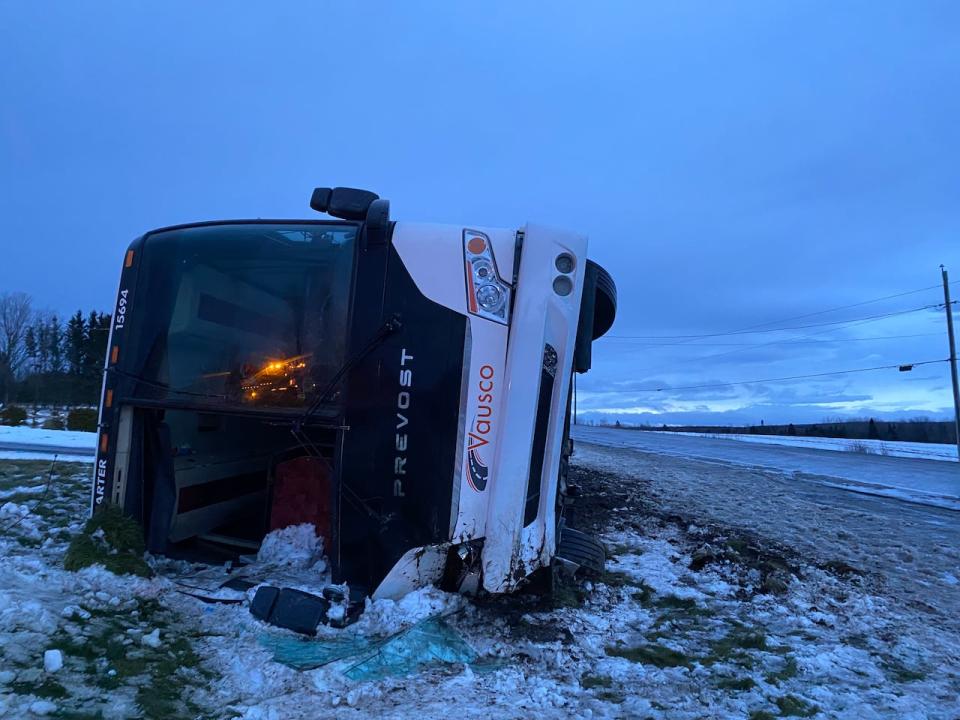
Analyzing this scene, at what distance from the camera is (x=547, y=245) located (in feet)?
12.0

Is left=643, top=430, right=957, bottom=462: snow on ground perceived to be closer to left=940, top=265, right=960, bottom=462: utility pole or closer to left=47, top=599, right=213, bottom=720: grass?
left=940, top=265, right=960, bottom=462: utility pole

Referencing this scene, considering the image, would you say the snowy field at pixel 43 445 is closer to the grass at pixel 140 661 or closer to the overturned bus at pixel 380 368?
the overturned bus at pixel 380 368

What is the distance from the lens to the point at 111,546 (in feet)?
12.4

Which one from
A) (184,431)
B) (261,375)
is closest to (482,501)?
(261,375)

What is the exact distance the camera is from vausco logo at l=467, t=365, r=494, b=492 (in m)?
3.45

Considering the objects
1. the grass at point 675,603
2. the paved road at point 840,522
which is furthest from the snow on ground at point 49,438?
the grass at point 675,603

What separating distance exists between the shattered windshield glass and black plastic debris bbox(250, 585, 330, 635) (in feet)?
3.52

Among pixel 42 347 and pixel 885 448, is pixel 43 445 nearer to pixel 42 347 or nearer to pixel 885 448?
pixel 885 448

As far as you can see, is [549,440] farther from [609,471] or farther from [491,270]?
[609,471]

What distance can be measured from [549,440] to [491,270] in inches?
42.3

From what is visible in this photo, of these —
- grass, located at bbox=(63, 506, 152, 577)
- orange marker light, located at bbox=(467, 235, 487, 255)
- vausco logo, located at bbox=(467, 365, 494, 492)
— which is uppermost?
orange marker light, located at bbox=(467, 235, 487, 255)

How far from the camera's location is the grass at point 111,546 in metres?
3.57

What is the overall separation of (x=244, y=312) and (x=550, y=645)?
2.77 metres

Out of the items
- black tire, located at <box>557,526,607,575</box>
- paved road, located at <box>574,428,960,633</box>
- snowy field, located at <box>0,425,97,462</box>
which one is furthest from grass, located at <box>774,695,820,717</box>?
snowy field, located at <box>0,425,97,462</box>
